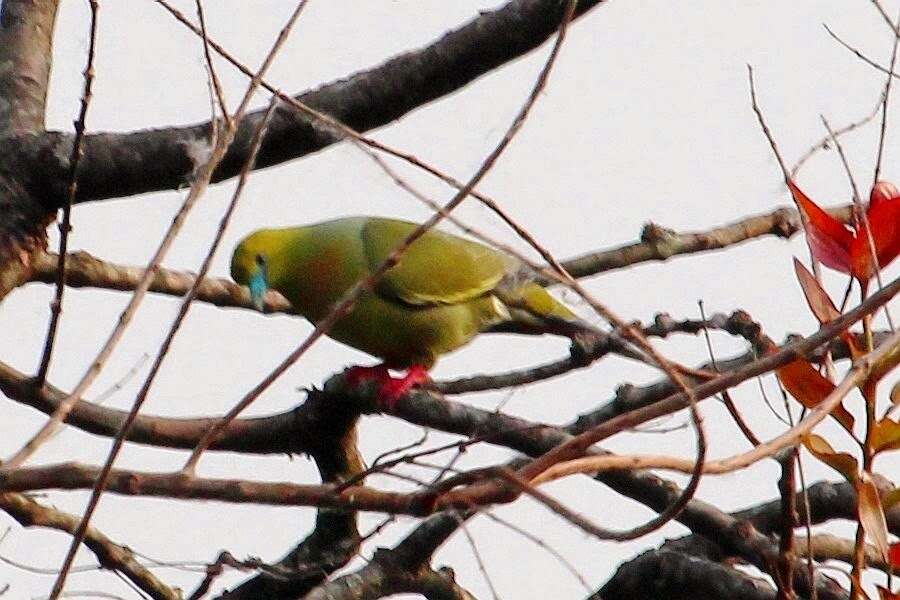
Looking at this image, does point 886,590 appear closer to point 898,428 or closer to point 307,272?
point 898,428

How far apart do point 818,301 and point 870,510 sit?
0.30 metres

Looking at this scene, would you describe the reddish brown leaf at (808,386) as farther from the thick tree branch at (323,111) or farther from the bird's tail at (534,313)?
the bird's tail at (534,313)

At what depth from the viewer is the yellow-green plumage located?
148 inches

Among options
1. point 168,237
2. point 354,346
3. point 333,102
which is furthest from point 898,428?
point 354,346

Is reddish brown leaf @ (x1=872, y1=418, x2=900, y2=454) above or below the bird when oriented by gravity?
below

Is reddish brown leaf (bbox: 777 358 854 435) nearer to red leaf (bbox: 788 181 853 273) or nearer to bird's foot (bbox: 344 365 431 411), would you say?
red leaf (bbox: 788 181 853 273)

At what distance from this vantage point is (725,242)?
129 inches

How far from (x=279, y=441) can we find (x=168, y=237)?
1.27 metres

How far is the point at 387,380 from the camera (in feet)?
9.83

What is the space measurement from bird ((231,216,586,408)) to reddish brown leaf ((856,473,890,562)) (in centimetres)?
195

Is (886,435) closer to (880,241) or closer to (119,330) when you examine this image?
(880,241)

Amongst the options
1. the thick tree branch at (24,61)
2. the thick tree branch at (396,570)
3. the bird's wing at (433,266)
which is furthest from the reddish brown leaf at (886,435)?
the bird's wing at (433,266)

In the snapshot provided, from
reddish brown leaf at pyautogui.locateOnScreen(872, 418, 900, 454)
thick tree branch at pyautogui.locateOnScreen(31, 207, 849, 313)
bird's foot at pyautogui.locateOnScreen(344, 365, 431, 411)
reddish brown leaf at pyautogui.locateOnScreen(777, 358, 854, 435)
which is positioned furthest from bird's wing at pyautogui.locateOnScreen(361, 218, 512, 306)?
reddish brown leaf at pyautogui.locateOnScreen(872, 418, 900, 454)

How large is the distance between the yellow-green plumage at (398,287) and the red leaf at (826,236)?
1818mm
